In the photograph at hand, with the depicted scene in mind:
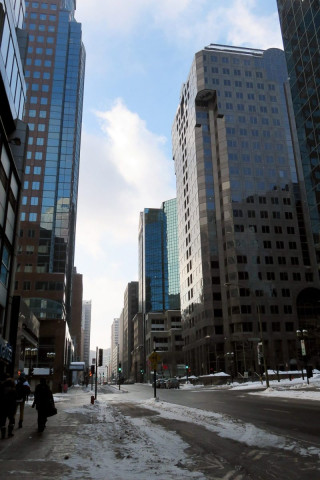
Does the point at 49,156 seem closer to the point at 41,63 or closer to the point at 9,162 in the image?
the point at 41,63

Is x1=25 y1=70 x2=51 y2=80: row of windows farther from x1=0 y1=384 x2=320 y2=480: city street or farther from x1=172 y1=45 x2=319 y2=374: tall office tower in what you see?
x1=0 y1=384 x2=320 y2=480: city street

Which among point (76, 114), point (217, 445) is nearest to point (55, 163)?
point (76, 114)

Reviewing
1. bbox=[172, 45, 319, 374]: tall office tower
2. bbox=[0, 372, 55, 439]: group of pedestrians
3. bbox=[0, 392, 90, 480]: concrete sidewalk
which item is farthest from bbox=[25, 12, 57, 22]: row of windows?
bbox=[0, 392, 90, 480]: concrete sidewalk

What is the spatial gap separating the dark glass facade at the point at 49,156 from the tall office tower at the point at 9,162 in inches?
2452

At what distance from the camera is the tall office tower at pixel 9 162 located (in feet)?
97.3

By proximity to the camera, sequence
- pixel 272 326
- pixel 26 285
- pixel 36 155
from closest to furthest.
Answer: pixel 272 326, pixel 26 285, pixel 36 155

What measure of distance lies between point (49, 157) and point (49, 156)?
0.37 m

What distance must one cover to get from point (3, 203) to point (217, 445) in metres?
25.6

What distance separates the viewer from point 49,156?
12481 cm

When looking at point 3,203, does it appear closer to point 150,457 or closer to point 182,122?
point 150,457

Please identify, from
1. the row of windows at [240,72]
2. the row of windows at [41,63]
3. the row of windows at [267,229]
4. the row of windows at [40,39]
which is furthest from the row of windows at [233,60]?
the row of windows at [40,39]

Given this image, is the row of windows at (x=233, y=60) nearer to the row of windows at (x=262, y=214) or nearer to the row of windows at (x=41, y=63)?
the row of windows at (x=262, y=214)

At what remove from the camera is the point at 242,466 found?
23.2 ft

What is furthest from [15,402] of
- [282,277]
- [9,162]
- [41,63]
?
[41,63]
